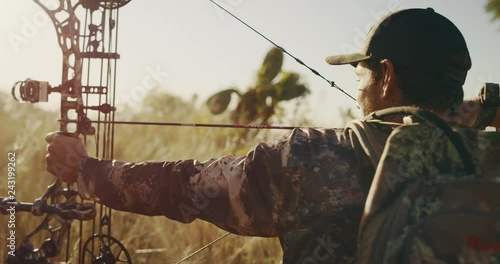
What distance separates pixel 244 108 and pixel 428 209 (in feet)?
28.3

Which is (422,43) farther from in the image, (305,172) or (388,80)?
(305,172)

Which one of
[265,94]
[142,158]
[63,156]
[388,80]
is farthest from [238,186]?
[265,94]

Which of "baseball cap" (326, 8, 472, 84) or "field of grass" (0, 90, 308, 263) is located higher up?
"baseball cap" (326, 8, 472, 84)

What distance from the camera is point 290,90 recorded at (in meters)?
10.0

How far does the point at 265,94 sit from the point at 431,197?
8.39 meters

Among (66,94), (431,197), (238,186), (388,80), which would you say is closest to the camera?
(431,197)

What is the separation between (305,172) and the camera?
2062 millimetres

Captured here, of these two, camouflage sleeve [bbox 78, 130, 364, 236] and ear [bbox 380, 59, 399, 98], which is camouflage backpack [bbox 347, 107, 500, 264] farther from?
ear [bbox 380, 59, 399, 98]

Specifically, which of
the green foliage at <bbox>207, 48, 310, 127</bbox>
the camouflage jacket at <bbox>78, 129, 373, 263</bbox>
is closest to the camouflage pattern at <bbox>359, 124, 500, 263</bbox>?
the camouflage jacket at <bbox>78, 129, 373, 263</bbox>

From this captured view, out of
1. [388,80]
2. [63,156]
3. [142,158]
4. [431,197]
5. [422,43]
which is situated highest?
[422,43]

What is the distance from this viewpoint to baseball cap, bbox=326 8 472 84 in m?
2.26

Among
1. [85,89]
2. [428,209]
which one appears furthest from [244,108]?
[428,209]

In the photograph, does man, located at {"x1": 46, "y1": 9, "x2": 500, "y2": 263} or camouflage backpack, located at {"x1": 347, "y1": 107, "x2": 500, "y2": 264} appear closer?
camouflage backpack, located at {"x1": 347, "y1": 107, "x2": 500, "y2": 264}

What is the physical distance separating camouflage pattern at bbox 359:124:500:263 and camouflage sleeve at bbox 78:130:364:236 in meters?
0.31
